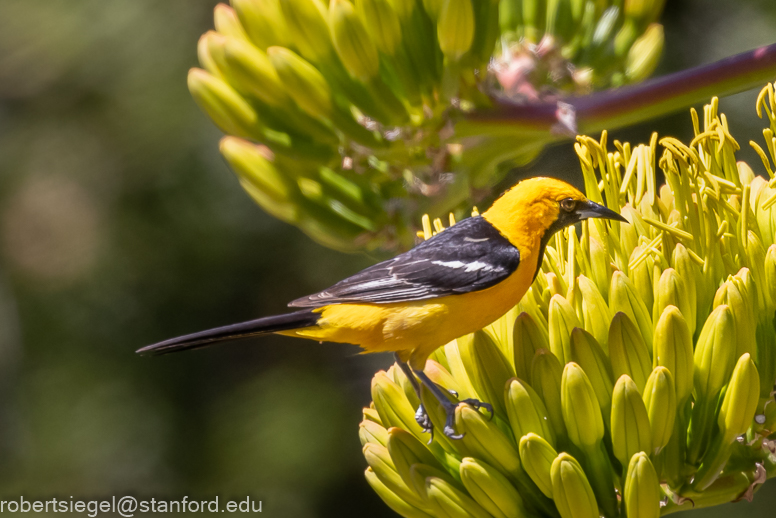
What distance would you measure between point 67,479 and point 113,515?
40 cm

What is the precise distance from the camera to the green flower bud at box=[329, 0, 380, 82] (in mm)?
1498

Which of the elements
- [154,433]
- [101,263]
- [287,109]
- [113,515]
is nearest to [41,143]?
[101,263]

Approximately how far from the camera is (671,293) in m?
1.08

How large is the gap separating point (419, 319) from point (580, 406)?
1.18ft

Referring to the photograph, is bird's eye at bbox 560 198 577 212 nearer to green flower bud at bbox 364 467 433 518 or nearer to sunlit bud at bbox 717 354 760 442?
sunlit bud at bbox 717 354 760 442

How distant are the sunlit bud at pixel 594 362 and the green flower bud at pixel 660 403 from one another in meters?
0.07

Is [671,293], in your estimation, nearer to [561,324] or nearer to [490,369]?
[561,324]

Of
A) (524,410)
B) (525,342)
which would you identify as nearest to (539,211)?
(525,342)

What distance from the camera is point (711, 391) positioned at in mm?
1077

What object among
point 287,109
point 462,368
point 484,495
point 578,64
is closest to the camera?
point 484,495

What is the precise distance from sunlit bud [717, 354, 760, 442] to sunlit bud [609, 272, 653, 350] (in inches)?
5.1

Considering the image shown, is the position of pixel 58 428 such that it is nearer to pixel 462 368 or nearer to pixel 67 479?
pixel 67 479

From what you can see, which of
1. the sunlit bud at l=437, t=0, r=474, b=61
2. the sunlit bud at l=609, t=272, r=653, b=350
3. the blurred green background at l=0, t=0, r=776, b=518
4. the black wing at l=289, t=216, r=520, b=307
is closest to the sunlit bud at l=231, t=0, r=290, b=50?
the sunlit bud at l=437, t=0, r=474, b=61

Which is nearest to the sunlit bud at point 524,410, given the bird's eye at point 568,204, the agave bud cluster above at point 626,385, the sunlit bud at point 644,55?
the agave bud cluster above at point 626,385
